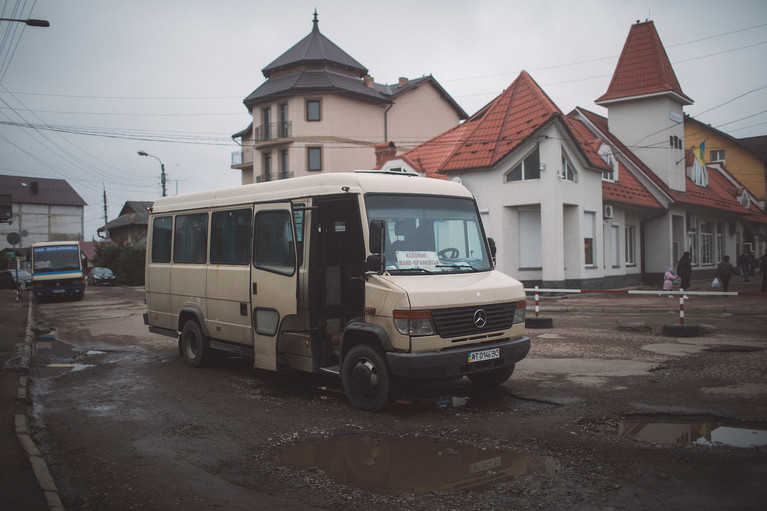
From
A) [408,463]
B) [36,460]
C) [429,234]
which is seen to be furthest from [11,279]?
[408,463]

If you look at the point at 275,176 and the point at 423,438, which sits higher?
the point at 275,176

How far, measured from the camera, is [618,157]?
1315 inches

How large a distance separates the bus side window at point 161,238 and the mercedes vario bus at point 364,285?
182 cm

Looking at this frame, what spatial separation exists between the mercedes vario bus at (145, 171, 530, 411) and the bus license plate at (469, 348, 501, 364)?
12 mm

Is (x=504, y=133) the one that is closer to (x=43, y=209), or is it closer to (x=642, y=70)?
(x=642, y=70)

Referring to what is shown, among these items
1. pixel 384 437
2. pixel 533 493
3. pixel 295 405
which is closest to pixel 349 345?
pixel 295 405

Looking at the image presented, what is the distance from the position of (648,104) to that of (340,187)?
31.2 metres

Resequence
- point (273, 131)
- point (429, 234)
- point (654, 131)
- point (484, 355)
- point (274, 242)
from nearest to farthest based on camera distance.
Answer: point (484, 355) → point (429, 234) → point (274, 242) → point (654, 131) → point (273, 131)

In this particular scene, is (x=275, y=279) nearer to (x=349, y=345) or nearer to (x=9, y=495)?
(x=349, y=345)

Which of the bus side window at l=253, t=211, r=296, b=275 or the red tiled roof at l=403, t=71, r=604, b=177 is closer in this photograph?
the bus side window at l=253, t=211, r=296, b=275

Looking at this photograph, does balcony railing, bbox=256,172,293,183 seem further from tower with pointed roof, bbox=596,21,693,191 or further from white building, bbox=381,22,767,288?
tower with pointed roof, bbox=596,21,693,191

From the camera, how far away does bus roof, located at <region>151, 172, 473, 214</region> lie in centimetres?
760

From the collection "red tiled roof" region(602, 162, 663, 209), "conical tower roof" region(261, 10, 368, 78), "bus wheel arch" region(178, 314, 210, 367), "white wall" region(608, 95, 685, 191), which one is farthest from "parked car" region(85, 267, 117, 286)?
"bus wheel arch" region(178, 314, 210, 367)

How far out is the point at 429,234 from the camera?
7746 mm
